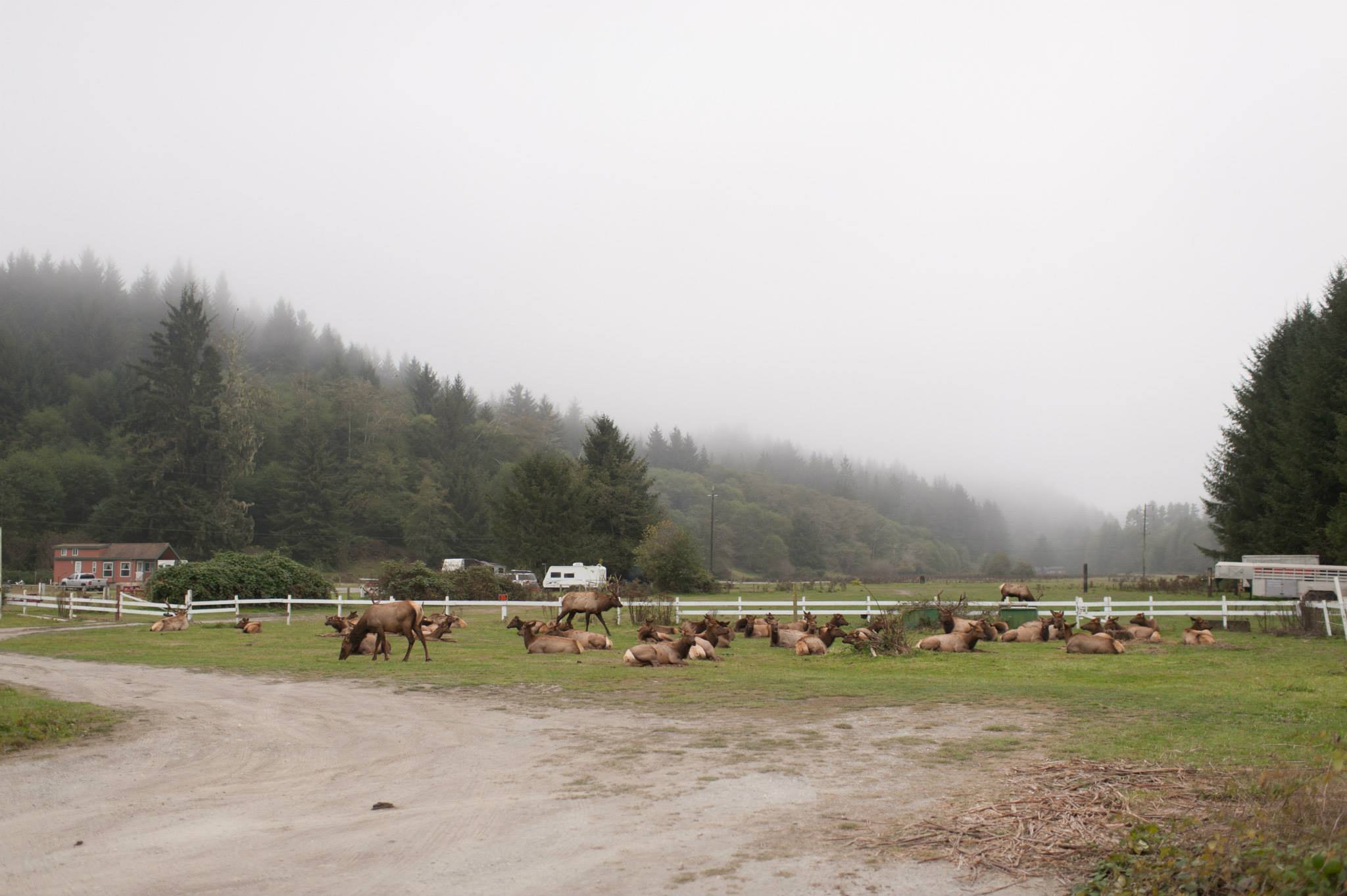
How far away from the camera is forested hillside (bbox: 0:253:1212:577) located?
250ft

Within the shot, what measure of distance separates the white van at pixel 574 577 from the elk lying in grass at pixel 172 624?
2740 cm

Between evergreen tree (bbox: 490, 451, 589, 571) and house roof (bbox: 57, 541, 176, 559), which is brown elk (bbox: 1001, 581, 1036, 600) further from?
house roof (bbox: 57, 541, 176, 559)

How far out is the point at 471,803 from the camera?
7820 mm

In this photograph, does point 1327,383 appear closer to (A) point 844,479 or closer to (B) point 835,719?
(B) point 835,719

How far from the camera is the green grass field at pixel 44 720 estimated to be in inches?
412

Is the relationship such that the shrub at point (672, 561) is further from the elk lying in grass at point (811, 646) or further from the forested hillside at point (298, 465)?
the elk lying in grass at point (811, 646)

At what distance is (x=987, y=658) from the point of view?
20281mm

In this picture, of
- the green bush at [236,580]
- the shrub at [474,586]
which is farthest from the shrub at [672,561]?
the green bush at [236,580]

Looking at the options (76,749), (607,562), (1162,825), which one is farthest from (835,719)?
(607,562)

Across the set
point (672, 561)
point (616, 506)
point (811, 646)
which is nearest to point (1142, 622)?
point (811, 646)

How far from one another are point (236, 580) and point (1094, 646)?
125 feet

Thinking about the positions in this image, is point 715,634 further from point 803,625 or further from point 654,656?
point 654,656

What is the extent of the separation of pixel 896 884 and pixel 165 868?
187 inches

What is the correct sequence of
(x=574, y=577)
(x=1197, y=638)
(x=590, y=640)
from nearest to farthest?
1. (x=1197, y=638)
2. (x=590, y=640)
3. (x=574, y=577)
